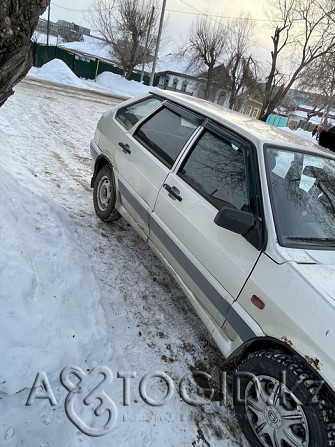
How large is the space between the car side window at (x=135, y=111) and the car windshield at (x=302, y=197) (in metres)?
1.73

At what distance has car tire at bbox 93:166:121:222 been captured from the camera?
413 cm

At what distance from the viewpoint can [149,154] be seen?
11.5 feet

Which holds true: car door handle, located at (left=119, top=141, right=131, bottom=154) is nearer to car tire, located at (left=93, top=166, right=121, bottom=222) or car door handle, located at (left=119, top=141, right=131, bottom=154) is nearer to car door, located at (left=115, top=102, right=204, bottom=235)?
car door, located at (left=115, top=102, right=204, bottom=235)

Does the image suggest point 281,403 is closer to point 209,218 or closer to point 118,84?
point 209,218

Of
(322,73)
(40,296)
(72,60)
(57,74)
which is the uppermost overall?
(322,73)

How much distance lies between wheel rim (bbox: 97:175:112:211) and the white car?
0.53 m

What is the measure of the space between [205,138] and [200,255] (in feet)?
3.49

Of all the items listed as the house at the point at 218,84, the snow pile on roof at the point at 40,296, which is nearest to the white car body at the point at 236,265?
the snow pile on roof at the point at 40,296

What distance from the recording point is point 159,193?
324 cm

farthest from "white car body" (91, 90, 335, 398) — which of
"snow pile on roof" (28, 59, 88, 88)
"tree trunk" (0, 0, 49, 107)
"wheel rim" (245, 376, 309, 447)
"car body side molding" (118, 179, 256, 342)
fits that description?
"snow pile on roof" (28, 59, 88, 88)

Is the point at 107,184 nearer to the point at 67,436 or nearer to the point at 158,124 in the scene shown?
the point at 158,124

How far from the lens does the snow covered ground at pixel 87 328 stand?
A: 216 cm

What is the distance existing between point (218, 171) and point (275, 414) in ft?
5.77

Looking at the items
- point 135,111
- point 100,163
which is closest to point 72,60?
point 100,163
